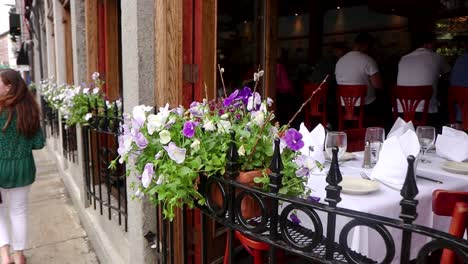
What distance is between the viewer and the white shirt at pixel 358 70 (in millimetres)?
5480

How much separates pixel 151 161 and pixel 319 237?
0.78 m

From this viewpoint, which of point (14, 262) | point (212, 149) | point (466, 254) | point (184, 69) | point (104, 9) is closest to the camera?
point (466, 254)

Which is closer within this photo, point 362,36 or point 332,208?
point 332,208

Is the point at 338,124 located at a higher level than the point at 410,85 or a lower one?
lower

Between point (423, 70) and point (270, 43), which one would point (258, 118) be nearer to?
point (270, 43)

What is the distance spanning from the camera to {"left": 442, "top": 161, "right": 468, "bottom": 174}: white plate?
7.69 ft

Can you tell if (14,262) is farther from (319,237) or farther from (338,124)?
(338,124)

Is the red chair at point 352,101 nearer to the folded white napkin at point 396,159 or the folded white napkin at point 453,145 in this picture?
the folded white napkin at point 453,145

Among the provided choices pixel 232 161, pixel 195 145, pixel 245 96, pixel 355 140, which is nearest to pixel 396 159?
pixel 245 96

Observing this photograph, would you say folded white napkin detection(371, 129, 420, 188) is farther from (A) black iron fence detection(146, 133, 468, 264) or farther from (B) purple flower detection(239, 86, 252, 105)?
(B) purple flower detection(239, 86, 252, 105)

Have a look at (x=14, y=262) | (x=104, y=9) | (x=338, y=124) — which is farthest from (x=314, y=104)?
(x=14, y=262)

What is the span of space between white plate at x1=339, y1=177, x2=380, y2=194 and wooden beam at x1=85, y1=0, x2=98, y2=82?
394cm

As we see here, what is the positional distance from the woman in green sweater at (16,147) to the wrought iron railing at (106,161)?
21.2 inches

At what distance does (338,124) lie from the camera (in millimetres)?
5949
